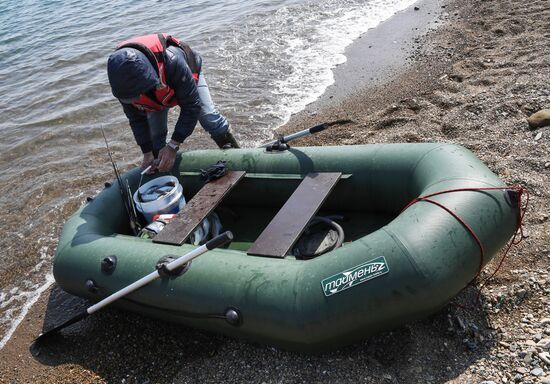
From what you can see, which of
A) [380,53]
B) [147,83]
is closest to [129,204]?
[147,83]

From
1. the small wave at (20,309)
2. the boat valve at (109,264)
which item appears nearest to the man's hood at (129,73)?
the boat valve at (109,264)

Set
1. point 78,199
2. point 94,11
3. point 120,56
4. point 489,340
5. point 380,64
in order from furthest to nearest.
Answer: point 94,11 → point 380,64 → point 78,199 → point 120,56 → point 489,340

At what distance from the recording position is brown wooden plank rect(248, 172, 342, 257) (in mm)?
3156

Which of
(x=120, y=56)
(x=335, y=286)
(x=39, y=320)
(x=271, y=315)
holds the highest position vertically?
(x=120, y=56)

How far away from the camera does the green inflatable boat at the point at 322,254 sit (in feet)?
8.43

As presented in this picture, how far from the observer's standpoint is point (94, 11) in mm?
13430

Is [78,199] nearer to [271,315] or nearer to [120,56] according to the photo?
[120,56]

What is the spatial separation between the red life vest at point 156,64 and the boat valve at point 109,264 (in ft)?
4.13

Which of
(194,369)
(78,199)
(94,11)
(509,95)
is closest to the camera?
(194,369)

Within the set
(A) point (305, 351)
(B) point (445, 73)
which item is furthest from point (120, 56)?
(B) point (445, 73)

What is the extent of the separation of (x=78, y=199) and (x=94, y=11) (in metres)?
9.73

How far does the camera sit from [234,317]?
2.79 meters

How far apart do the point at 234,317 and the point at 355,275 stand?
0.77 meters

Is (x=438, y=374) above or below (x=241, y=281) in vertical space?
below
